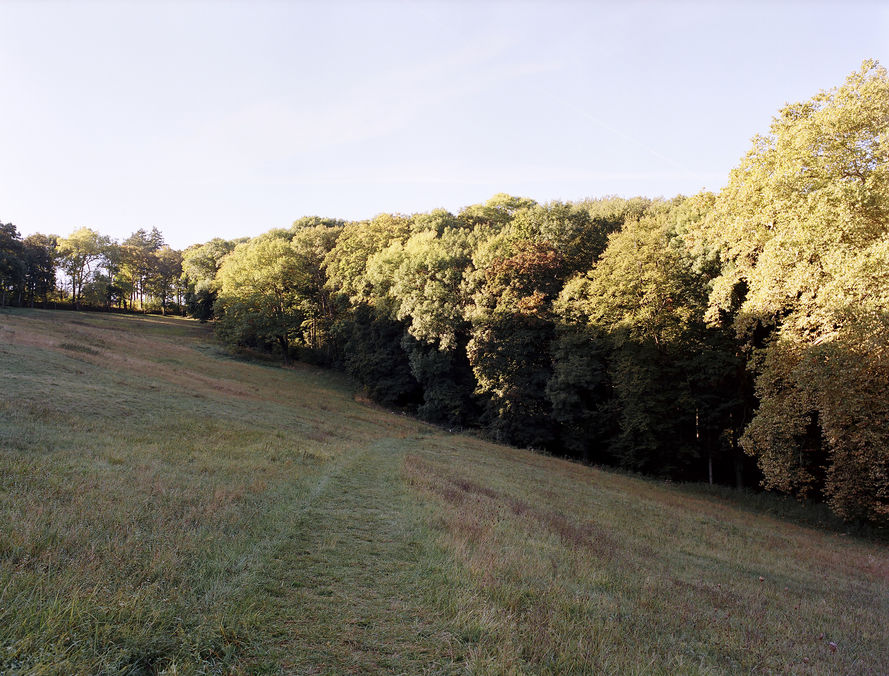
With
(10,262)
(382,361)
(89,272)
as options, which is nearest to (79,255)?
(89,272)

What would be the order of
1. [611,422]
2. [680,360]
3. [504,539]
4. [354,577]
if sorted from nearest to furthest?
[354,577] < [504,539] < [680,360] < [611,422]

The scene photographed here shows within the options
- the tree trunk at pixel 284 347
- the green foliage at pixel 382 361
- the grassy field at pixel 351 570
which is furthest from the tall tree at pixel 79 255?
the grassy field at pixel 351 570

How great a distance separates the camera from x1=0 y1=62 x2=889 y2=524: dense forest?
16.0 meters

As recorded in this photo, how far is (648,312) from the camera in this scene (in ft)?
99.2

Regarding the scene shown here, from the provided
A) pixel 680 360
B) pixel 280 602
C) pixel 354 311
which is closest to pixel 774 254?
pixel 680 360

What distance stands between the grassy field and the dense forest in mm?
6292

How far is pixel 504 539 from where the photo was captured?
30.3ft

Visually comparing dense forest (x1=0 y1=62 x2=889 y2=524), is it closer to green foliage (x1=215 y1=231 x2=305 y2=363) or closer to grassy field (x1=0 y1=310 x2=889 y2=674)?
green foliage (x1=215 y1=231 x2=305 y2=363)

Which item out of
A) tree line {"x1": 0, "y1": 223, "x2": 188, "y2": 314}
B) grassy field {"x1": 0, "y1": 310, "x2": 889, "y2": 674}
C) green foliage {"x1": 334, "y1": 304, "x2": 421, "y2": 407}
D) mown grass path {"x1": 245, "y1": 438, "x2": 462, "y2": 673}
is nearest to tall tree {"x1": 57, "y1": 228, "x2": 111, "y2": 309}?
tree line {"x1": 0, "y1": 223, "x2": 188, "y2": 314}

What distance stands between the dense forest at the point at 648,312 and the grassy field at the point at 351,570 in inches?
248

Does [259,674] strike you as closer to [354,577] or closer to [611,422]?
[354,577]

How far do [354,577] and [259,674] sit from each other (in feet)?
8.00

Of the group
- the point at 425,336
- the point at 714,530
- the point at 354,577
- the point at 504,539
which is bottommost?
the point at 714,530

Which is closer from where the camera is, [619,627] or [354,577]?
[619,627]
